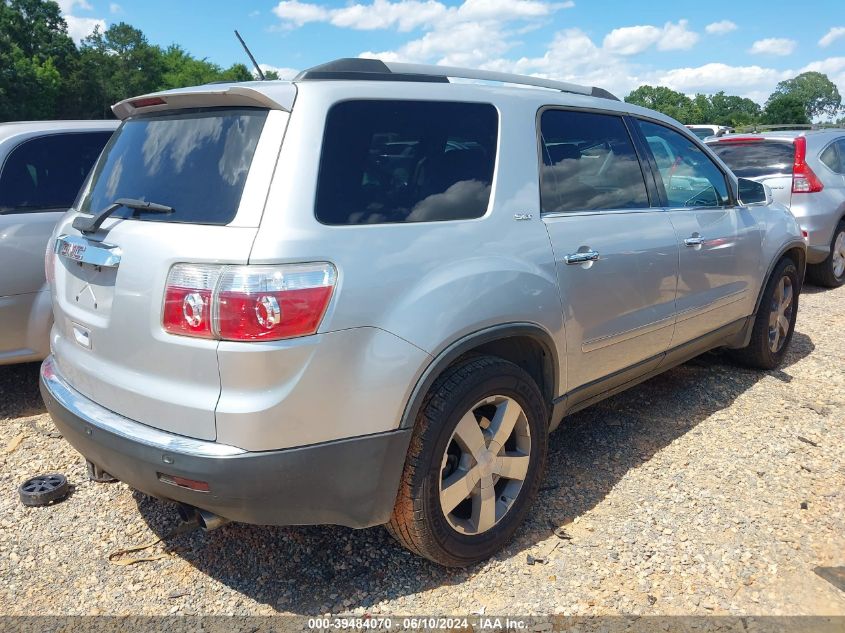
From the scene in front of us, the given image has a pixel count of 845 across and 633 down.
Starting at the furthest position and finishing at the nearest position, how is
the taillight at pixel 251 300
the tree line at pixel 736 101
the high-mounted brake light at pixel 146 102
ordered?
the tree line at pixel 736 101, the high-mounted brake light at pixel 146 102, the taillight at pixel 251 300

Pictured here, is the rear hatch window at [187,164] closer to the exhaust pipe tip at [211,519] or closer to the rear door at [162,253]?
the rear door at [162,253]

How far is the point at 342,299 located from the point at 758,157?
7.03 m

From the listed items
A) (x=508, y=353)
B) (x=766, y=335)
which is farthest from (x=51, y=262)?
(x=766, y=335)

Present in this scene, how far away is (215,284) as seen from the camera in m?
2.09

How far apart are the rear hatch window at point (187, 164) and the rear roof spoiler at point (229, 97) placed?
29 mm

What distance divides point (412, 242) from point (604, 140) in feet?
5.16

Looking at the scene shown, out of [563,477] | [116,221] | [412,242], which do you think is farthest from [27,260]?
[563,477]

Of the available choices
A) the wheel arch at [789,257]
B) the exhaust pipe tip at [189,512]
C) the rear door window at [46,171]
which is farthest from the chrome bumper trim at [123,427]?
the wheel arch at [789,257]

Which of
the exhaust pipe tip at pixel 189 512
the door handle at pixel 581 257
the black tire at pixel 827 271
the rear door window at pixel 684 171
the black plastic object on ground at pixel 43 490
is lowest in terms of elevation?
the black plastic object on ground at pixel 43 490

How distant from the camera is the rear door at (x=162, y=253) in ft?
7.07

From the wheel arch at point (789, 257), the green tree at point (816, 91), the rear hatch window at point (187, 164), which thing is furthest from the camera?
the green tree at point (816, 91)

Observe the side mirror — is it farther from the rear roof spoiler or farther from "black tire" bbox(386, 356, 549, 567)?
the rear roof spoiler

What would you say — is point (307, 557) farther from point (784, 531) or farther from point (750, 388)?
point (750, 388)

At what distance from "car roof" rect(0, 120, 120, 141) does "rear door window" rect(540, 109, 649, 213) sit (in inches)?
130
